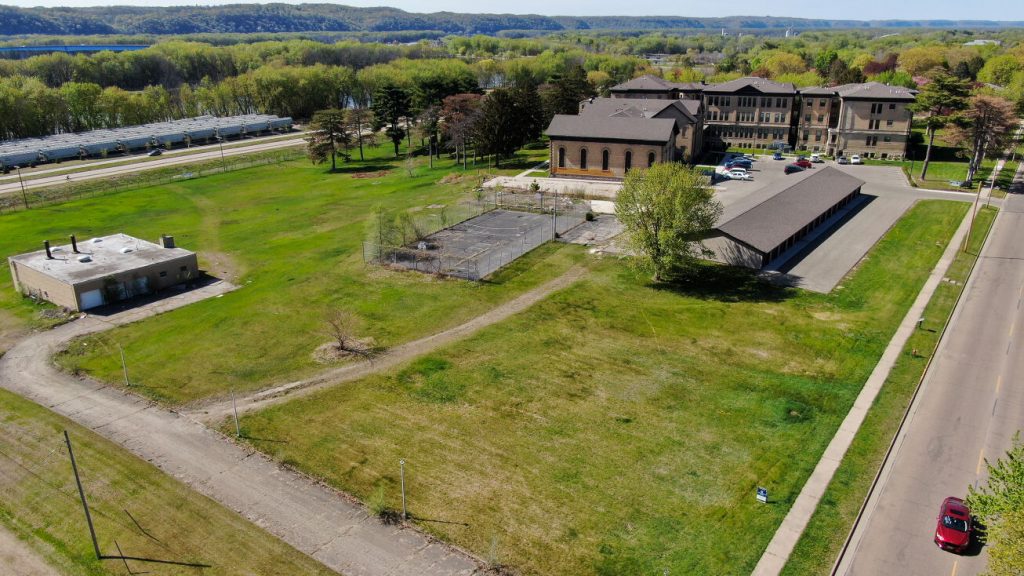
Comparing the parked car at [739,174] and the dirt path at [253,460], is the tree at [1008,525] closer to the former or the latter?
the dirt path at [253,460]

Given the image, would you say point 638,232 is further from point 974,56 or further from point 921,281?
point 974,56

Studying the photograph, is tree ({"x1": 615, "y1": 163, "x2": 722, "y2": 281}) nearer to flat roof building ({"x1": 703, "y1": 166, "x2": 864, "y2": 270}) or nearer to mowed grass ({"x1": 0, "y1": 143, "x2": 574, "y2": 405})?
flat roof building ({"x1": 703, "y1": 166, "x2": 864, "y2": 270})

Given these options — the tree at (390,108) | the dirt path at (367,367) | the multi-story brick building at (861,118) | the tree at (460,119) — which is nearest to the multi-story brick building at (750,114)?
the multi-story brick building at (861,118)

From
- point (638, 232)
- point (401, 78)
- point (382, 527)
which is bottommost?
point (382, 527)

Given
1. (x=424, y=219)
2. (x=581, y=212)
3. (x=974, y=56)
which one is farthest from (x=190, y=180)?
(x=974, y=56)

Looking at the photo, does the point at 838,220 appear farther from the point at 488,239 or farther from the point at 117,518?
the point at 117,518

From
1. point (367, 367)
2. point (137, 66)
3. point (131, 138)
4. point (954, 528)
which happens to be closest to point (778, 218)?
point (954, 528)
